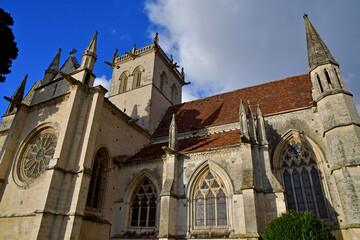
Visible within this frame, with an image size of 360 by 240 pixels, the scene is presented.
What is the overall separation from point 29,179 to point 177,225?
23.9ft

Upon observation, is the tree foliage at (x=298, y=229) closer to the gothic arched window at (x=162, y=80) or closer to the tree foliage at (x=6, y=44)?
the tree foliage at (x=6, y=44)

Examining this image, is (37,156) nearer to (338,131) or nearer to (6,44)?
(6,44)

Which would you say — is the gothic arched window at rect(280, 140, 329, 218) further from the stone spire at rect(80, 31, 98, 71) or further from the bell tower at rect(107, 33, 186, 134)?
the stone spire at rect(80, 31, 98, 71)

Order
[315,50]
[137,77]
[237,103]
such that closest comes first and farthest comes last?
[315,50] → [237,103] → [137,77]

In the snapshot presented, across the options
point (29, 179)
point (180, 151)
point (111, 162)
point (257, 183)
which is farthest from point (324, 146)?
point (29, 179)

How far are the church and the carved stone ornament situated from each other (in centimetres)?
6

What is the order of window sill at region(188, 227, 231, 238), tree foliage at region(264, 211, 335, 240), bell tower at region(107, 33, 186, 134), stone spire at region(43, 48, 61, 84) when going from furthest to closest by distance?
1. bell tower at region(107, 33, 186, 134)
2. stone spire at region(43, 48, 61, 84)
3. window sill at region(188, 227, 231, 238)
4. tree foliage at region(264, 211, 335, 240)

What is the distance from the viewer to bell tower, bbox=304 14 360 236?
8.84 meters

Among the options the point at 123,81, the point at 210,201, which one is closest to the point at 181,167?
the point at 210,201

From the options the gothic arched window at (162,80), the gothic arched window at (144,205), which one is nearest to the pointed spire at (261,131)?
the gothic arched window at (144,205)

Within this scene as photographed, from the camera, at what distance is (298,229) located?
704 cm

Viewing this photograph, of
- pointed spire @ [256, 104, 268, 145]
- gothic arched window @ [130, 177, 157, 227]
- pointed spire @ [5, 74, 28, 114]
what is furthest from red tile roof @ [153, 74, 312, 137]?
pointed spire @ [5, 74, 28, 114]

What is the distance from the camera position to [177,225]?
35.4 ft

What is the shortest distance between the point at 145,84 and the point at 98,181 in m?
9.26
